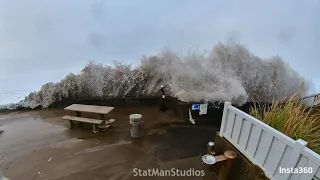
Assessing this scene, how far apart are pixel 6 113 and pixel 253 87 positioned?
351 inches

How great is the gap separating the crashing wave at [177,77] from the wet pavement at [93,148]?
4.18 ft

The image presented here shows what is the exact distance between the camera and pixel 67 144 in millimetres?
4422

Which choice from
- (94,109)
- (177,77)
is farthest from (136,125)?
(177,77)

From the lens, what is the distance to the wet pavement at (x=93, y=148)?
11.4 ft

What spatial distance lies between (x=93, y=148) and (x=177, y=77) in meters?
3.69

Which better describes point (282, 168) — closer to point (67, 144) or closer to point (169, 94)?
point (67, 144)

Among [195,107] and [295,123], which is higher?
[295,123]

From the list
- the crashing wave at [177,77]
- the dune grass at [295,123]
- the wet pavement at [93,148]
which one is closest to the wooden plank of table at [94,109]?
the wet pavement at [93,148]

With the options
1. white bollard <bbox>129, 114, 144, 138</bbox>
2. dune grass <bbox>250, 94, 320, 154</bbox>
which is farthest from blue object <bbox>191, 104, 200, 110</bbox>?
dune grass <bbox>250, 94, 320, 154</bbox>

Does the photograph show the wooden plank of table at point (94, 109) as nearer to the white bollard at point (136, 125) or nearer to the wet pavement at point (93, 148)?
the wet pavement at point (93, 148)

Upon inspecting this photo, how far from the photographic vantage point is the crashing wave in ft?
21.8

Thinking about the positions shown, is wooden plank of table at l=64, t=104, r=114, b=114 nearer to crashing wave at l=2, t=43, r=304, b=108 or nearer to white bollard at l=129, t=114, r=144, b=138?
white bollard at l=129, t=114, r=144, b=138

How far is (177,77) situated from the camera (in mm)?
6688

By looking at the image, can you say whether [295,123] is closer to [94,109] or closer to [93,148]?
[93,148]
